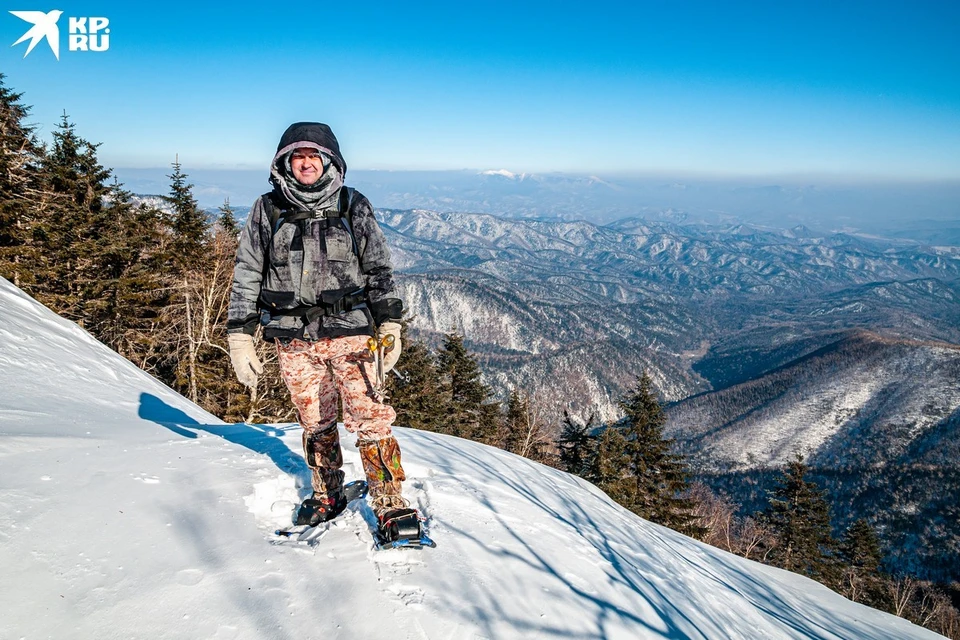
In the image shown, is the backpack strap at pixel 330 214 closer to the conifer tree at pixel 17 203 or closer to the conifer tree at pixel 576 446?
the conifer tree at pixel 17 203

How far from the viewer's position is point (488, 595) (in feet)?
11.8

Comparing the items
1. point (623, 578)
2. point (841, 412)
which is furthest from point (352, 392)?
point (841, 412)

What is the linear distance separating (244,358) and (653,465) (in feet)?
90.7

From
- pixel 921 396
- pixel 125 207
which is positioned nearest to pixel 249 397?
pixel 125 207

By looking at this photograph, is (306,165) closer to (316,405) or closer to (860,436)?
(316,405)

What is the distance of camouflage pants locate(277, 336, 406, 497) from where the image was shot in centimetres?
401

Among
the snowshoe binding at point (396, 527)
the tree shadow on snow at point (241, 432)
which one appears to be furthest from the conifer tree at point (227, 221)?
the snowshoe binding at point (396, 527)

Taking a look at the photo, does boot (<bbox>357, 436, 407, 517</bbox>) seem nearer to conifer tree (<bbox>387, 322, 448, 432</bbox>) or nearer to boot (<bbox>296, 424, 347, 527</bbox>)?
boot (<bbox>296, 424, 347, 527</bbox>)

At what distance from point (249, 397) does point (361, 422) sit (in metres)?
16.3

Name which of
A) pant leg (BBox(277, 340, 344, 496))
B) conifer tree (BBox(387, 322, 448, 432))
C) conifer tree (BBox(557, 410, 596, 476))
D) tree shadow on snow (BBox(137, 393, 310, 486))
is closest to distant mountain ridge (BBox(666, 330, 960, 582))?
conifer tree (BBox(557, 410, 596, 476))

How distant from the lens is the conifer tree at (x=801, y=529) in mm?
29609

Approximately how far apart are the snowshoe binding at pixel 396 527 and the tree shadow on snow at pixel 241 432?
139cm

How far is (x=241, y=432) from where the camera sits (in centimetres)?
677

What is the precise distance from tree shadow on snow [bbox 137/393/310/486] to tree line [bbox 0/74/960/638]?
4.70 metres
